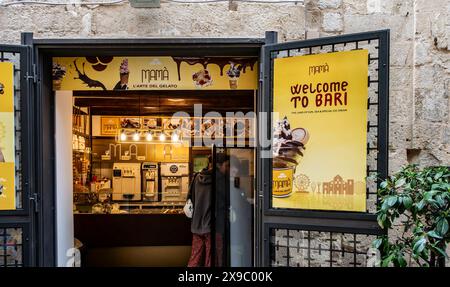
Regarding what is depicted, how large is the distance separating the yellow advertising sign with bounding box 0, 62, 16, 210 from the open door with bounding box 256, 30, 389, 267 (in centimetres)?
211

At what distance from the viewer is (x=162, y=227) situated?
6.09 metres

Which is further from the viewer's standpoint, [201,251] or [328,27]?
[201,251]

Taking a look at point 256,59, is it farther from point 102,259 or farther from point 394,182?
point 102,259

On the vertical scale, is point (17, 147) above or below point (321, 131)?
below

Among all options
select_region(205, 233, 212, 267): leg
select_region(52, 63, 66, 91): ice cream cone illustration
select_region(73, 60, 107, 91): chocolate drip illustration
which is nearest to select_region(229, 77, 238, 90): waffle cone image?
select_region(73, 60, 107, 91): chocolate drip illustration

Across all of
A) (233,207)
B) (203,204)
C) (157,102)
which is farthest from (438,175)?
(157,102)

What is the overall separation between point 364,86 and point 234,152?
6.30ft

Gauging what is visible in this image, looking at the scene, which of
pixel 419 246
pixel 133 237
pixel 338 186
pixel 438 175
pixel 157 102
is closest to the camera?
pixel 419 246

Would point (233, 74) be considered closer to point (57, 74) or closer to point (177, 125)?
point (57, 74)

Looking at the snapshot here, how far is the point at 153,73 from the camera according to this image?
3.91 m

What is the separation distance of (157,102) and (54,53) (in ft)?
10.8

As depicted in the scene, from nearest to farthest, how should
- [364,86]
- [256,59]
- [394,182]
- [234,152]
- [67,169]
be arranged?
[394,182]
[364,86]
[256,59]
[67,169]
[234,152]

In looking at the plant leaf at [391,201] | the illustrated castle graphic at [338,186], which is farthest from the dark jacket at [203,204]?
the plant leaf at [391,201]

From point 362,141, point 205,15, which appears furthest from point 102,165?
point 362,141
